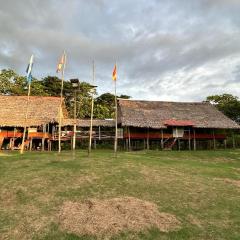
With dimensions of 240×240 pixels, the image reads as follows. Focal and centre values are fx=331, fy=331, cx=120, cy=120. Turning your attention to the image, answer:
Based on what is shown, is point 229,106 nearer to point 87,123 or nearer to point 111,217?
point 87,123

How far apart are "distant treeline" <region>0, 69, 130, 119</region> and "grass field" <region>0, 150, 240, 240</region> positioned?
1052 inches

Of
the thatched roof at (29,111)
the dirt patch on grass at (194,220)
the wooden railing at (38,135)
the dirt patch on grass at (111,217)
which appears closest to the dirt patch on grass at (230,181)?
the dirt patch on grass at (194,220)

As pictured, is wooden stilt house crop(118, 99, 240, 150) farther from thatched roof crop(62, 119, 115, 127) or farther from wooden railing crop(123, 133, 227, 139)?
thatched roof crop(62, 119, 115, 127)

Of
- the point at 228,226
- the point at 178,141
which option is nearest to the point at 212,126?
the point at 178,141

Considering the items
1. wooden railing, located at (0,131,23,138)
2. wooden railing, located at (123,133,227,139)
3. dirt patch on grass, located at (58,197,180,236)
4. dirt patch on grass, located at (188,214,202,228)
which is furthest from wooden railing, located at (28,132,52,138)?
dirt patch on grass, located at (188,214,202,228)

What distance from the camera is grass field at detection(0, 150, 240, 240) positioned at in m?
10.3

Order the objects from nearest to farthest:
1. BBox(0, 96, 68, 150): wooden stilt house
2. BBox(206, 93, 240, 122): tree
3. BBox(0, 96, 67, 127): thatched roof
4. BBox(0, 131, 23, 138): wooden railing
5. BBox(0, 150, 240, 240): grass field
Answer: BBox(0, 150, 240, 240): grass field → BBox(0, 131, 23, 138): wooden railing → BBox(0, 96, 68, 150): wooden stilt house → BBox(0, 96, 67, 127): thatched roof → BBox(206, 93, 240, 122): tree

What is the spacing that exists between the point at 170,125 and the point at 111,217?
1012 inches

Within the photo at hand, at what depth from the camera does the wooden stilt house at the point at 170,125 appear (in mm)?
35781

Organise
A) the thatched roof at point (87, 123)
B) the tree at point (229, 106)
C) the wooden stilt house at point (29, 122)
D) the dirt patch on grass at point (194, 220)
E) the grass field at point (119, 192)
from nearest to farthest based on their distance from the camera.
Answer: the grass field at point (119, 192) < the dirt patch on grass at point (194, 220) < the wooden stilt house at point (29, 122) < the thatched roof at point (87, 123) < the tree at point (229, 106)

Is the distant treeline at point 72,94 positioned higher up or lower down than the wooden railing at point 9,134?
higher up

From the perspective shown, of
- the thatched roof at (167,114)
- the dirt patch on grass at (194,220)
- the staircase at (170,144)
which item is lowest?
the dirt patch on grass at (194,220)

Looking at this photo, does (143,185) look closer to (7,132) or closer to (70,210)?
(70,210)

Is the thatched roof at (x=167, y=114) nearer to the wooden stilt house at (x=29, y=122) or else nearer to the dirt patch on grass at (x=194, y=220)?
the wooden stilt house at (x=29, y=122)
